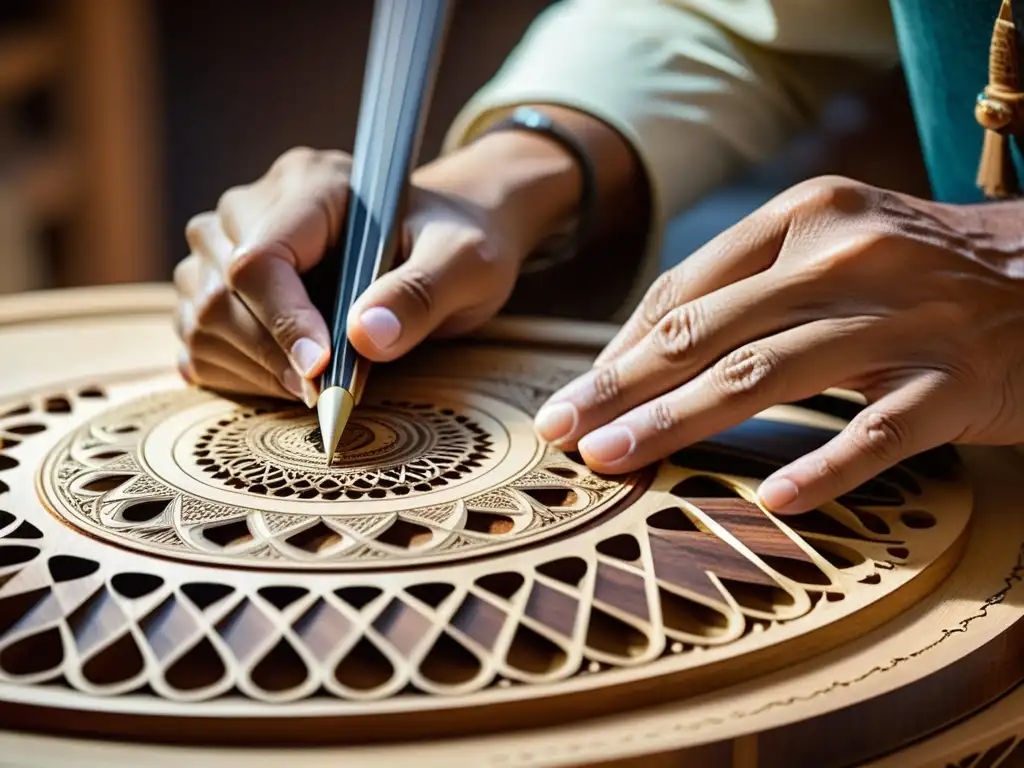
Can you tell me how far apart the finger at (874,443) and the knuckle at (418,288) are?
0.26 metres

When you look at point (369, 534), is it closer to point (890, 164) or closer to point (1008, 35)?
point (1008, 35)

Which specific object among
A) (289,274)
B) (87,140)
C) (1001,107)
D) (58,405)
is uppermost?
(1001,107)

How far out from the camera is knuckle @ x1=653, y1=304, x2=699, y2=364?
711mm

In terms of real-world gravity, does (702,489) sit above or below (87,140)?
above

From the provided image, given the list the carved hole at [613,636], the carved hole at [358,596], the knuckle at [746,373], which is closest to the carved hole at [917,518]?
the knuckle at [746,373]

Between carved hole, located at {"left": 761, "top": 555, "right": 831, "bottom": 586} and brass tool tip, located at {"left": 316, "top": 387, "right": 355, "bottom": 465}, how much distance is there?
0.25 meters

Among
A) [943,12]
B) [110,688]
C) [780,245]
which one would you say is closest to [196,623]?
[110,688]

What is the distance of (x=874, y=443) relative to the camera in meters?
0.66

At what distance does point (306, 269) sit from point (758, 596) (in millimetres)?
403

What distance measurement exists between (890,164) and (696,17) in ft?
2.28

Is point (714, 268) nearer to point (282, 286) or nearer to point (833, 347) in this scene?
point (833, 347)

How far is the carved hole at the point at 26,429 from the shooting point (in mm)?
760

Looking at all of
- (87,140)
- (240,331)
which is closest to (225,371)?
(240,331)

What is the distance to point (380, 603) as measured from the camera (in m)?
0.54
